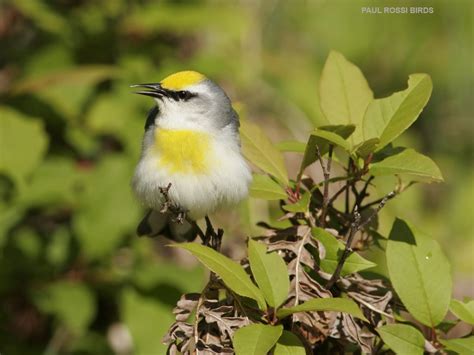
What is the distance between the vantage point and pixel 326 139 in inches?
79.7

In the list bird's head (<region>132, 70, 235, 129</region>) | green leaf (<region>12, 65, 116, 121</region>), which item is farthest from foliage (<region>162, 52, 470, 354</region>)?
green leaf (<region>12, 65, 116, 121</region>)

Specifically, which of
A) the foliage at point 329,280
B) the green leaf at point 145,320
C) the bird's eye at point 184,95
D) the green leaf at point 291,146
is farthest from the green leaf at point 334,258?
the green leaf at point 145,320

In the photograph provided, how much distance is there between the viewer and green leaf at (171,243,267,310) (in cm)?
183

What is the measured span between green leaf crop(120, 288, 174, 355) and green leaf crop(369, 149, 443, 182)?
2.15 meters

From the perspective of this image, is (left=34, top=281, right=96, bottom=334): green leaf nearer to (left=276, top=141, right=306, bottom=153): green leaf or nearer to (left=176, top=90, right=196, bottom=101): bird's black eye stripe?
(left=176, top=90, right=196, bottom=101): bird's black eye stripe

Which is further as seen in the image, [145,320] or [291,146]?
[145,320]

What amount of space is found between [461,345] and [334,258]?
0.38 meters

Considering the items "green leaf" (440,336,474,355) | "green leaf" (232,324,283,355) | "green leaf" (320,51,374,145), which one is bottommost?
"green leaf" (440,336,474,355)

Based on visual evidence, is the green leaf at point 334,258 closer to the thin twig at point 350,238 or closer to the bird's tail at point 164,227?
the thin twig at point 350,238

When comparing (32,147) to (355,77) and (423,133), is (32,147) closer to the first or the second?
(355,77)

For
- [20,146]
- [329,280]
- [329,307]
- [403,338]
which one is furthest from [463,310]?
[20,146]

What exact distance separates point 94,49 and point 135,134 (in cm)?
81

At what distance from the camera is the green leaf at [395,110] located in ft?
6.63

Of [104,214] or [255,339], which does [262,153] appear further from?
[104,214]
